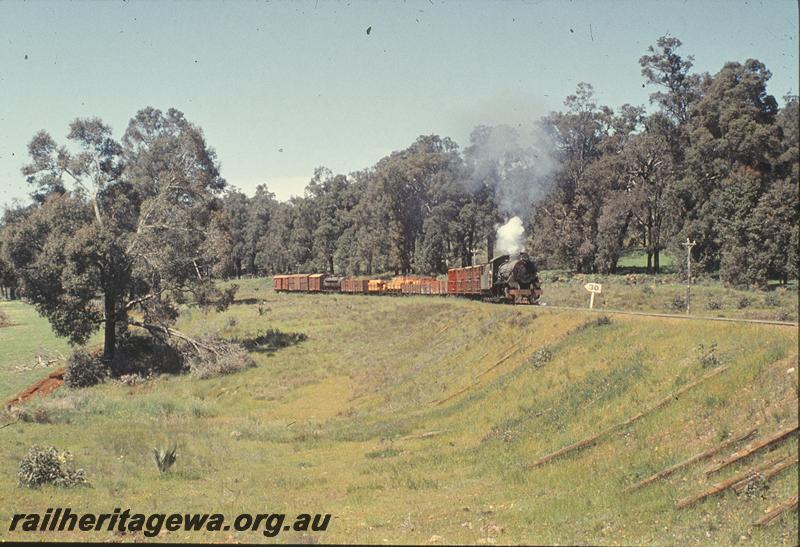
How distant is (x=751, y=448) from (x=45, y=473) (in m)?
16.9

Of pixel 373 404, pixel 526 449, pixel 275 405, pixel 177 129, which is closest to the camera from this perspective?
pixel 526 449

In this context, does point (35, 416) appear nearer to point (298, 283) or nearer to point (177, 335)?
point (177, 335)

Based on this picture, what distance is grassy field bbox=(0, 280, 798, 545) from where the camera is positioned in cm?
1273

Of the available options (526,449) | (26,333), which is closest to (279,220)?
(26,333)

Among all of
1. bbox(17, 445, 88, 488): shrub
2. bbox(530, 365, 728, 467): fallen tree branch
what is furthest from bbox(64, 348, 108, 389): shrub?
bbox(530, 365, 728, 467): fallen tree branch

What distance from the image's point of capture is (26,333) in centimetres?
5250

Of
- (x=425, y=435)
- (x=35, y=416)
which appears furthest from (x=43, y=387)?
(x=425, y=435)

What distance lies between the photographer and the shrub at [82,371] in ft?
130

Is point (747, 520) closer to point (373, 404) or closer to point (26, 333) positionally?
point (373, 404)

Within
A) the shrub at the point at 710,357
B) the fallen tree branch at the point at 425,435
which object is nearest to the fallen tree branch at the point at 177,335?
the fallen tree branch at the point at 425,435

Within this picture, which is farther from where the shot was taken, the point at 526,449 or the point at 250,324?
the point at 250,324

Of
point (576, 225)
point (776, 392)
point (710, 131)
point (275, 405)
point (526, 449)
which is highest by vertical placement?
point (710, 131)

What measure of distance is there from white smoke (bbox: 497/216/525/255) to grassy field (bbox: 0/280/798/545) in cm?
1425

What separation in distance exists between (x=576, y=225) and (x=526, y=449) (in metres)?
61.6
